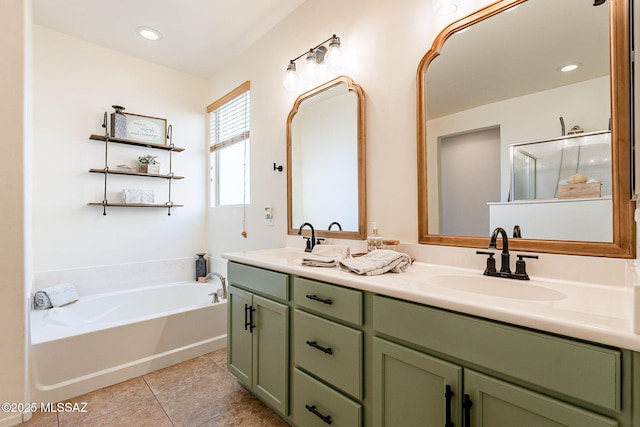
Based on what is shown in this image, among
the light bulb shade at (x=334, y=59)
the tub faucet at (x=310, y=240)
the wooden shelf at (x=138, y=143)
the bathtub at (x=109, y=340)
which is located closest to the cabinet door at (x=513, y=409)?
the tub faucet at (x=310, y=240)

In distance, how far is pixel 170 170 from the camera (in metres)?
3.29

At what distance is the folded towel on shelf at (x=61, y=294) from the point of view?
2.43 metres

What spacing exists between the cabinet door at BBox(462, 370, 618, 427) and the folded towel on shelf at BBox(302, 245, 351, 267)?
2.42 feet

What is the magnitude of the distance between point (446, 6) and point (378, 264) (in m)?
1.26

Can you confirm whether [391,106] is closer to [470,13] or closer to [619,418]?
[470,13]

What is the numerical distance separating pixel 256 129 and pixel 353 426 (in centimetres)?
237

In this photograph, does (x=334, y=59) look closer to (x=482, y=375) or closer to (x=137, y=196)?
(x=482, y=375)

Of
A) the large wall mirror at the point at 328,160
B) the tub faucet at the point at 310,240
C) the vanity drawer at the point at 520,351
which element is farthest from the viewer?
the tub faucet at the point at 310,240

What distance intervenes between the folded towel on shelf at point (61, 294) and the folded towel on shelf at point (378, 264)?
2581mm

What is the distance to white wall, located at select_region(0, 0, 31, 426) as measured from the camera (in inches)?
63.7

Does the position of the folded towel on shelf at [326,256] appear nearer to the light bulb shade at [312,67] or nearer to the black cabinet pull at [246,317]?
the black cabinet pull at [246,317]

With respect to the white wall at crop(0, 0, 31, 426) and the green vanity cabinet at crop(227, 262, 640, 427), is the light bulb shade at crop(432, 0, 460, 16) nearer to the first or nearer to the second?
the green vanity cabinet at crop(227, 262, 640, 427)

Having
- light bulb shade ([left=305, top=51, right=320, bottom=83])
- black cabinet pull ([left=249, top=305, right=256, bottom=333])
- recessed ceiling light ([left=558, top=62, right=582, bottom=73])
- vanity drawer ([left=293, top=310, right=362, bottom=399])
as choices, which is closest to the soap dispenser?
vanity drawer ([left=293, top=310, right=362, bottom=399])

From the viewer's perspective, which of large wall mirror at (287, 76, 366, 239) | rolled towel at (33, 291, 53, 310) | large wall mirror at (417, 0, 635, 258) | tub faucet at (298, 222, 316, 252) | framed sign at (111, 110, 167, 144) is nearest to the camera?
large wall mirror at (417, 0, 635, 258)
